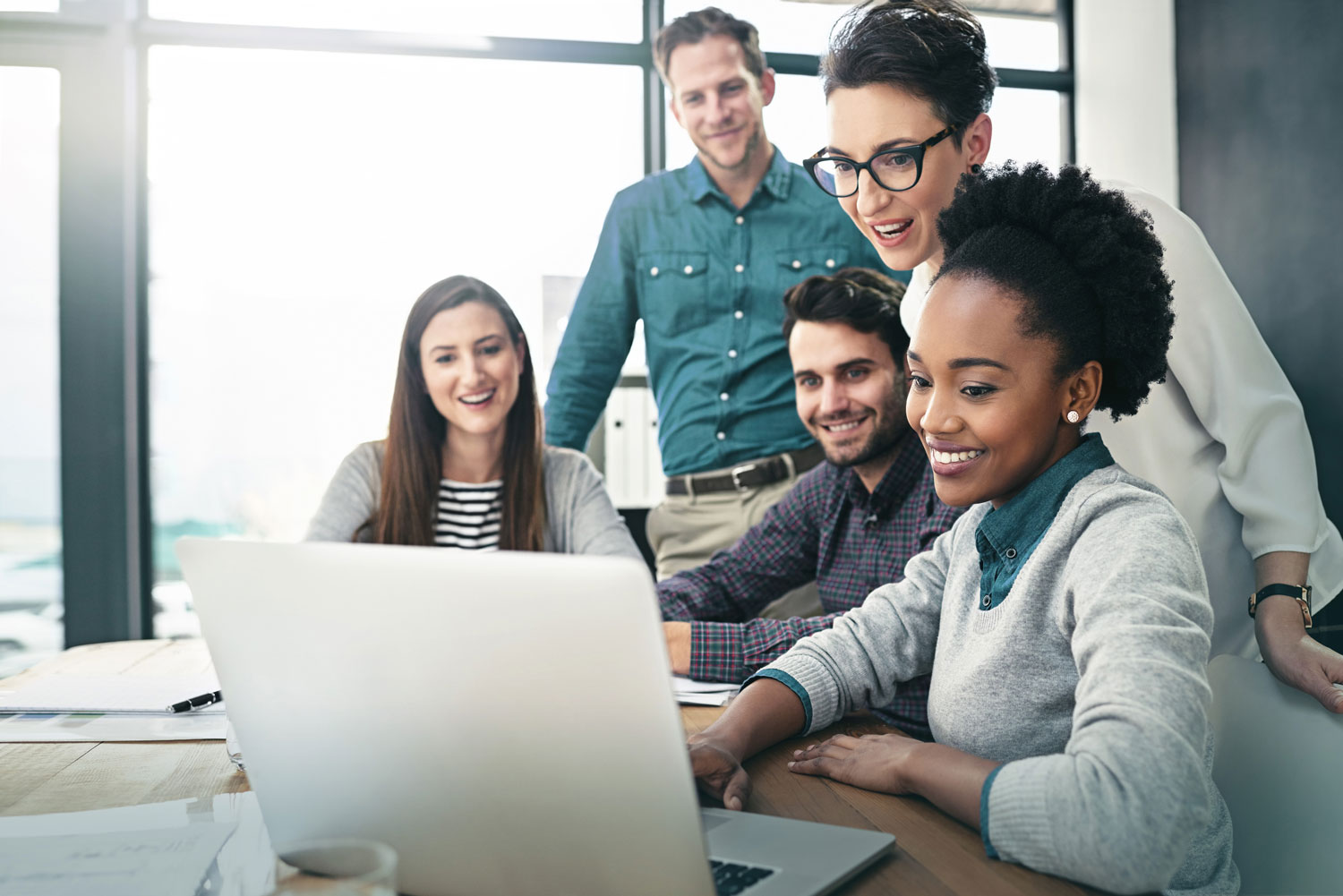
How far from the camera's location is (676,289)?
2529mm

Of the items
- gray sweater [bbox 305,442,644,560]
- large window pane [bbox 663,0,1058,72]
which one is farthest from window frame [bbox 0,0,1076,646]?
gray sweater [bbox 305,442,644,560]

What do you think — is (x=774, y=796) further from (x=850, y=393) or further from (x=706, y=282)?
(x=706, y=282)

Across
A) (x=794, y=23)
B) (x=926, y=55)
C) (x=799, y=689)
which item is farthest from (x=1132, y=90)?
(x=799, y=689)

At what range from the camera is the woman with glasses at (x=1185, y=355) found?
117 centimetres

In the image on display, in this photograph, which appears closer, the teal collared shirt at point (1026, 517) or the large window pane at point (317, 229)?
the teal collared shirt at point (1026, 517)

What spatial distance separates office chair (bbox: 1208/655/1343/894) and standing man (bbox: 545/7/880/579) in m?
1.45

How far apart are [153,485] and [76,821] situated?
264cm

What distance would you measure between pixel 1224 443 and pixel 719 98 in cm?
154

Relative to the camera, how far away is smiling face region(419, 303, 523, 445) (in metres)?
1.96

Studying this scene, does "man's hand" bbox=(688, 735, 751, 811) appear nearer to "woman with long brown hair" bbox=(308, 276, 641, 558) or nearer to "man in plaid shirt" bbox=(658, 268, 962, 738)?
"man in plaid shirt" bbox=(658, 268, 962, 738)

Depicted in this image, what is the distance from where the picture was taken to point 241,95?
10.3 ft

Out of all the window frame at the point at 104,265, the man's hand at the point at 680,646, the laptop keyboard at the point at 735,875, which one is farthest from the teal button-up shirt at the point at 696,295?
the laptop keyboard at the point at 735,875

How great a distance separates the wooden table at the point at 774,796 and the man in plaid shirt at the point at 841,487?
0.53m

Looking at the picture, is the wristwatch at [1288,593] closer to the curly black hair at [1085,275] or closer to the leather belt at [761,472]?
the curly black hair at [1085,275]
